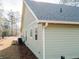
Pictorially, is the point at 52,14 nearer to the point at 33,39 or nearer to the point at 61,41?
the point at 61,41

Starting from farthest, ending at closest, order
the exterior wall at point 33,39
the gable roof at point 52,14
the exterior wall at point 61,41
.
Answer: the exterior wall at point 33,39, the gable roof at point 52,14, the exterior wall at point 61,41

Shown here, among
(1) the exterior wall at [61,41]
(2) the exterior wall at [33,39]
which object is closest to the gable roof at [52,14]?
(1) the exterior wall at [61,41]

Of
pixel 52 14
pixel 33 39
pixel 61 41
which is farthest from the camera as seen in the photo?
pixel 33 39

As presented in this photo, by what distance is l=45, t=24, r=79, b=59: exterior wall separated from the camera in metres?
10.5

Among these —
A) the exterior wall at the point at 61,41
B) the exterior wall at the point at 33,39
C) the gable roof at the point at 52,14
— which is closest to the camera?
the exterior wall at the point at 61,41

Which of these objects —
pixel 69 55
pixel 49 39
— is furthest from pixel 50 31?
pixel 69 55

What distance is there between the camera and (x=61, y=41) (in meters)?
10.8

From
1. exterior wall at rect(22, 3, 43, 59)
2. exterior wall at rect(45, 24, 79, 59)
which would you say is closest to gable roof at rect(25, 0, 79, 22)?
exterior wall at rect(45, 24, 79, 59)

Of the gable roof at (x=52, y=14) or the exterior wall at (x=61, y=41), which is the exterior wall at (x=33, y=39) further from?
the gable roof at (x=52, y=14)

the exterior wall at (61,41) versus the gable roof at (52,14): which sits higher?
the gable roof at (52,14)

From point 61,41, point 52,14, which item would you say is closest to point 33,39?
point 52,14

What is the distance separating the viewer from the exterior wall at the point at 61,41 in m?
10.5

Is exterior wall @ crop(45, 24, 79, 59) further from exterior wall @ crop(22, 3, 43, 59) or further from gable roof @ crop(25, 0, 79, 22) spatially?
exterior wall @ crop(22, 3, 43, 59)

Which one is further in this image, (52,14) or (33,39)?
(33,39)
